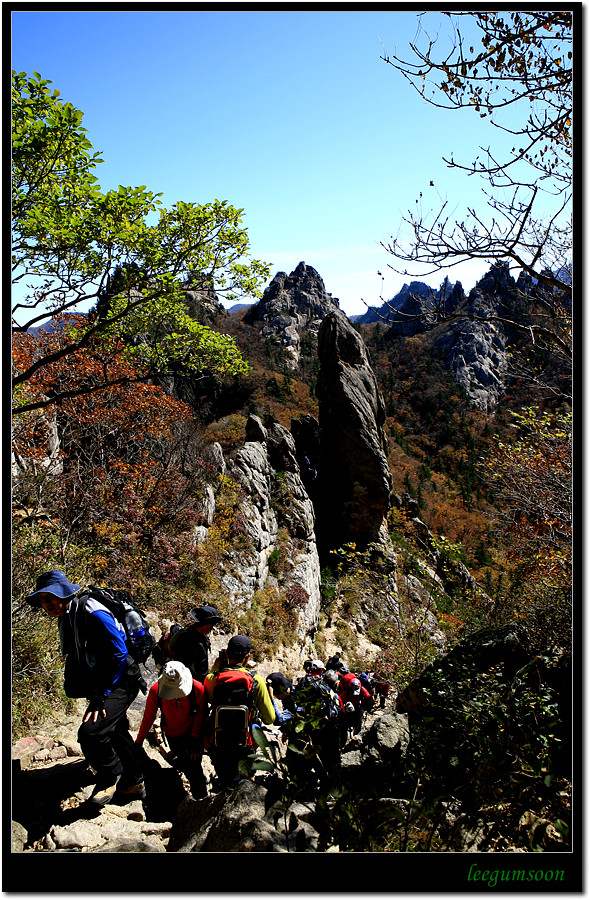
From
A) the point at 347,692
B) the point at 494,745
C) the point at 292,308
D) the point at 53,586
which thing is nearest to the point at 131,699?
the point at 53,586

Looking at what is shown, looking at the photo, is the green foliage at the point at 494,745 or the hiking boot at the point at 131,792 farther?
the hiking boot at the point at 131,792

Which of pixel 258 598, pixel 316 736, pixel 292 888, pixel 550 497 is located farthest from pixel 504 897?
pixel 258 598

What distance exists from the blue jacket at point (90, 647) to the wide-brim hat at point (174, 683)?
33 centimetres

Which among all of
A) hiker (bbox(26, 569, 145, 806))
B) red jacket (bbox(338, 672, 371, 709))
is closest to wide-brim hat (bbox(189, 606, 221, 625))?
hiker (bbox(26, 569, 145, 806))

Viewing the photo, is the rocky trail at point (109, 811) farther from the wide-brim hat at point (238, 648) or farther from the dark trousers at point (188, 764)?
the wide-brim hat at point (238, 648)

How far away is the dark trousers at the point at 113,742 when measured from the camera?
319 cm

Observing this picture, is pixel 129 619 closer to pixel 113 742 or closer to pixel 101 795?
pixel 113 742

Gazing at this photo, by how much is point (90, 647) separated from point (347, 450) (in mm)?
15095

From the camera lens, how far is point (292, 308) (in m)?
85.8

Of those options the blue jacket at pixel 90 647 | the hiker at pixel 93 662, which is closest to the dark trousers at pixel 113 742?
the hiker at pixel 93 662

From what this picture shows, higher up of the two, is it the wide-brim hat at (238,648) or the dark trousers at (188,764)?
the wide-brim hat at (238,648)

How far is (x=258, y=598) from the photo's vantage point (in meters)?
11.0

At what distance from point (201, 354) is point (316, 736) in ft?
22.9

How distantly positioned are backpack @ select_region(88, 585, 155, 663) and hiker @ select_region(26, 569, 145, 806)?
7cm
